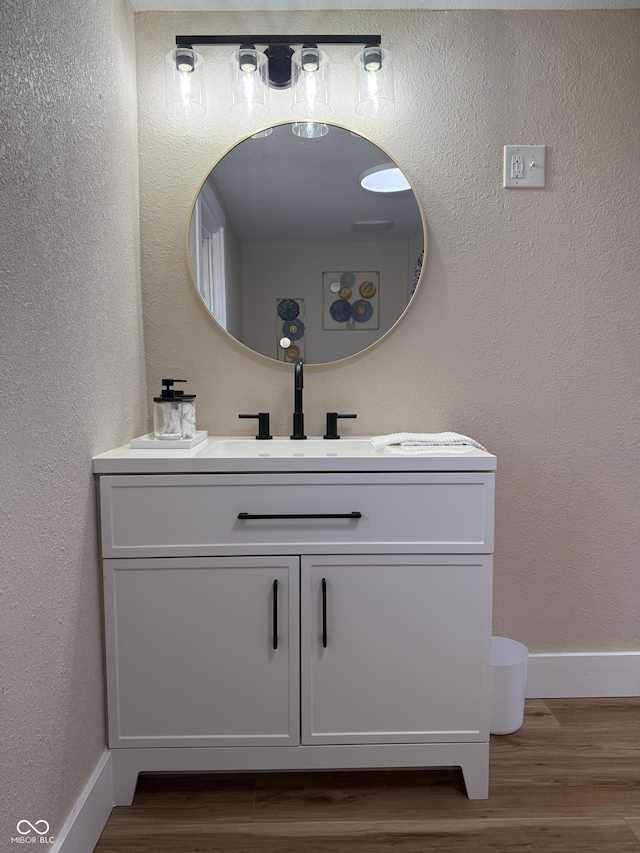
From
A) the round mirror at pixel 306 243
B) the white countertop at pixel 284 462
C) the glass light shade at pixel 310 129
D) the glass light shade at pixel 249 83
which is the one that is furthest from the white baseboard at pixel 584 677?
the glass light shade at pixel 249 83

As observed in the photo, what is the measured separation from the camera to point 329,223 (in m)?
1.91

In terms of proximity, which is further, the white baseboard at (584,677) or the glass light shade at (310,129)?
the white baseboard at (584,677)

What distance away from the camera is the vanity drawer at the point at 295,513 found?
1.45 m

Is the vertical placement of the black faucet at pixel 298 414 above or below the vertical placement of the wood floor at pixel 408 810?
above

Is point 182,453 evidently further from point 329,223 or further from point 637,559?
point 637,559

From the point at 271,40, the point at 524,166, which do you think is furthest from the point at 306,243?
the point at 524,166

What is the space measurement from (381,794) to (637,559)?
1.12 metres

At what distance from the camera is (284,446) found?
5.97ft

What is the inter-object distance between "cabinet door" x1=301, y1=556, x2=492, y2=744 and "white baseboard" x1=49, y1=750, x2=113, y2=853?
483mm

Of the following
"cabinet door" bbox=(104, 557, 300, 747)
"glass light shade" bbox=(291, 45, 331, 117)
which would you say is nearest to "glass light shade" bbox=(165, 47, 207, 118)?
"glass light shade" bbox=(291, 45, 331, 117)

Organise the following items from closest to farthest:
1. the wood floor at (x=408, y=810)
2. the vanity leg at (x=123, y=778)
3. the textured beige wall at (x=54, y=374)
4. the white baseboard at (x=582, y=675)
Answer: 1. the textured beige wall at (x=54, y=374)
2. the wood floor at (x=408, y=810)
3. the vanity leg at (x=123, y=778)
4. the white baseboard at (x=582, y=675)

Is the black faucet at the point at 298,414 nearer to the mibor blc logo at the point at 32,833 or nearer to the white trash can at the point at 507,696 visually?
the white trash can at the point at 507,696

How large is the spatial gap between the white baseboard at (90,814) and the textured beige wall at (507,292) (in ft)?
3.26

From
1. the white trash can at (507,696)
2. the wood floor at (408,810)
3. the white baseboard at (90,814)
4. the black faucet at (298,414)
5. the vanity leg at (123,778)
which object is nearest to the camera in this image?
the white baseboard at (90,814)
